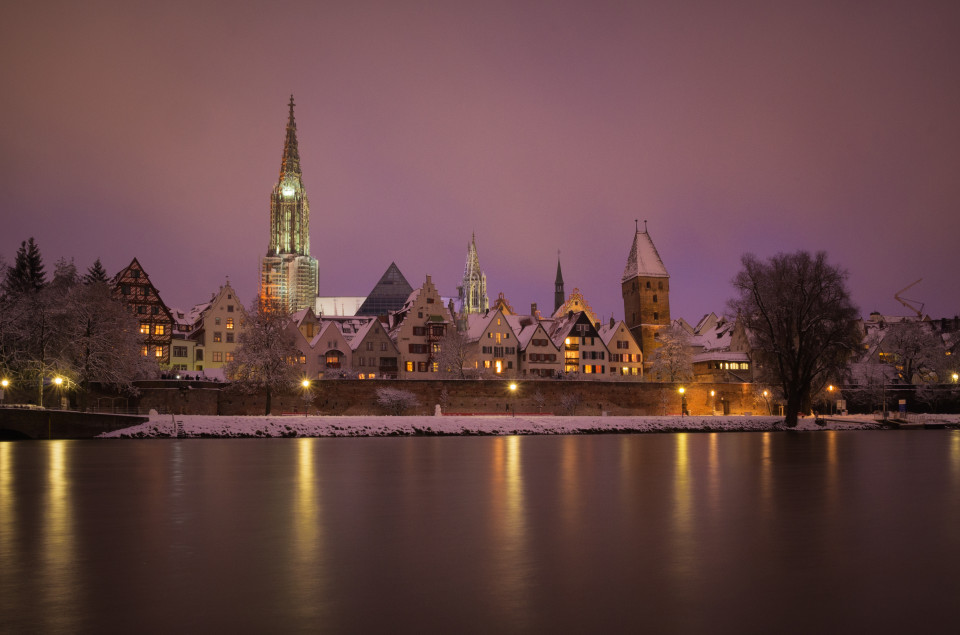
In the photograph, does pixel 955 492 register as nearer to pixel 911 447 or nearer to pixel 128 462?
pixel 911 447

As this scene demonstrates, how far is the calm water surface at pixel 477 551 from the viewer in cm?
850

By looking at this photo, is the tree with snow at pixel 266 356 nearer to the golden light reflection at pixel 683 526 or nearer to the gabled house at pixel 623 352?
the golden light reflection at pixel 683 526

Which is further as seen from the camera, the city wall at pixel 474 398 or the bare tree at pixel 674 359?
the bare tree at pixel 674 359

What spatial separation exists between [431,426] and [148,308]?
44.5m

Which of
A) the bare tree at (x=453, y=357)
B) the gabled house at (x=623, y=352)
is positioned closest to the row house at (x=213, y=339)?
the bare tree at (x=453, y=357)

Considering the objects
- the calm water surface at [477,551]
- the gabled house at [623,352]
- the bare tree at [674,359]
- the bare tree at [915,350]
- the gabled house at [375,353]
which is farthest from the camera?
the gabled house at [623,352]

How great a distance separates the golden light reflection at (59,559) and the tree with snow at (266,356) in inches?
1532

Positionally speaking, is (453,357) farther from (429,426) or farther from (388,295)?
(388,295)

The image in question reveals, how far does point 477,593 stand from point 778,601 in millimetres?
3568

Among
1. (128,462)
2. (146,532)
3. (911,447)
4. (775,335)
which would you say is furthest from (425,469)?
(775,335)

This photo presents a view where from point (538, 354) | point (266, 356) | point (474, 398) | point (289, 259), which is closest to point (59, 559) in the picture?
point (266, 356)

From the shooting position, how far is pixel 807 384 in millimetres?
59031

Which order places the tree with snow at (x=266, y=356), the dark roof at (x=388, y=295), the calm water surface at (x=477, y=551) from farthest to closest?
the dark roof at (x=388, y=295), the tree with snow at (x=266, y=356), the calm water surface at (x=477, y=551)

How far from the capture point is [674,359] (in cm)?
8575
